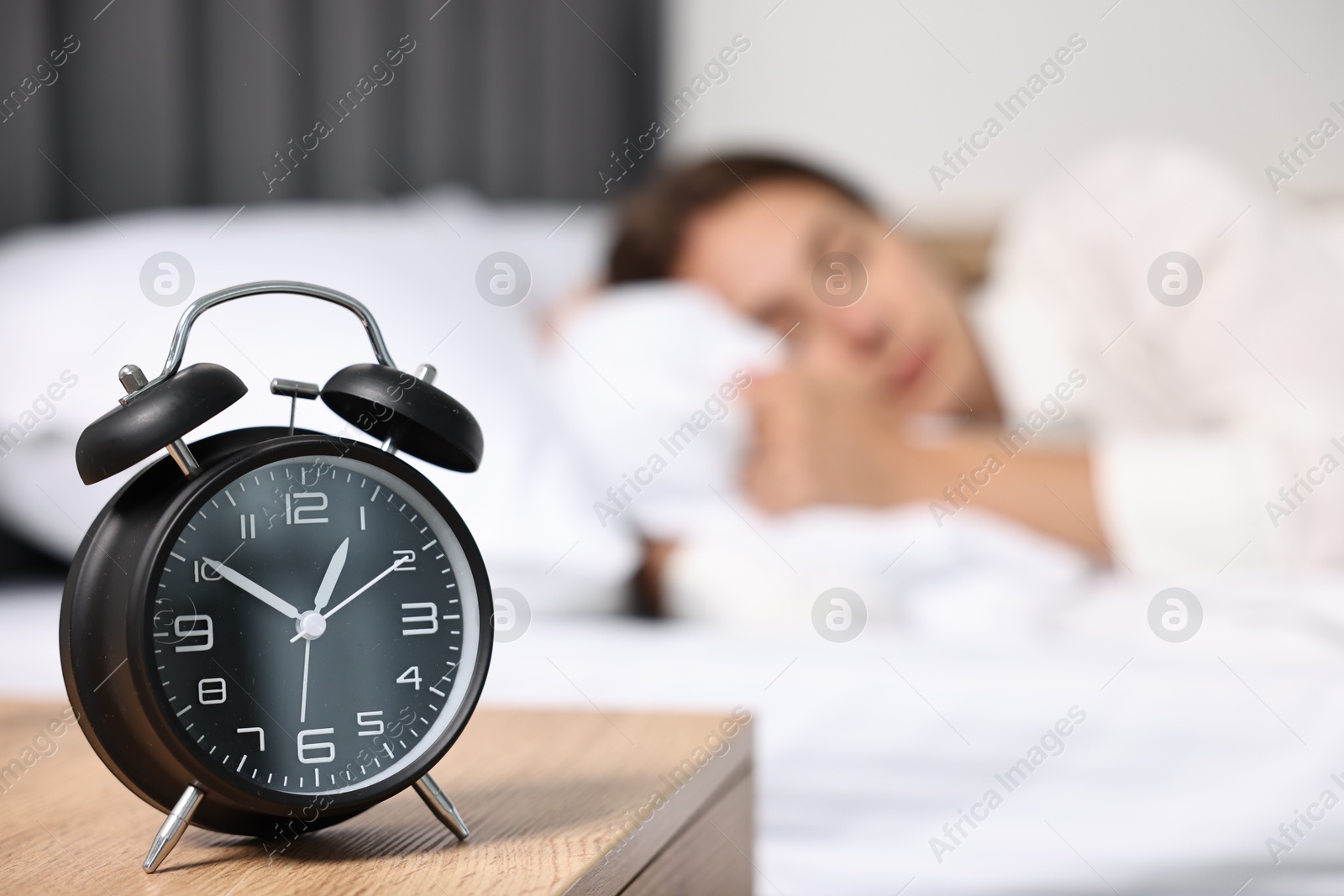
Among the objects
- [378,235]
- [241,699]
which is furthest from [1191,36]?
[241,699]

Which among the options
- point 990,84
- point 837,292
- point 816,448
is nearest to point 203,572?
point 816,448

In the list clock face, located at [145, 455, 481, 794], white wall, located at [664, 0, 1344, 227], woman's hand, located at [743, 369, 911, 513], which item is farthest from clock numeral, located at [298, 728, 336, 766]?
white wall, located at [664, 0, 1344, 227]

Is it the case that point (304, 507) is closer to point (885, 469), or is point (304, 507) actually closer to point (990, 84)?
point (885, 469)

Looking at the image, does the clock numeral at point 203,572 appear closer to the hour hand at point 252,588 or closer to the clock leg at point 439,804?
the hour hand at point 252,588

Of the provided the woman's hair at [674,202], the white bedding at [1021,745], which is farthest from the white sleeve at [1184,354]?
the woman's hair at [674,202]

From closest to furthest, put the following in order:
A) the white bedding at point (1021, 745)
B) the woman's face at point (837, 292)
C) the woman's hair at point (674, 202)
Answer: the white bedding at point (1021, 745), the woman's face at point (837, 292), the woman's hair at point (674, 202)

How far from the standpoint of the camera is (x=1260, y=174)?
212 cm

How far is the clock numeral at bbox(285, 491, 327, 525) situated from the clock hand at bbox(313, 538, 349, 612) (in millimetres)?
15

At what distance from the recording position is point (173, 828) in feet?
1.43

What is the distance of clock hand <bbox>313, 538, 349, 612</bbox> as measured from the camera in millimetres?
466

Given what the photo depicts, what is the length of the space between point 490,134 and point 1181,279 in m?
1.20

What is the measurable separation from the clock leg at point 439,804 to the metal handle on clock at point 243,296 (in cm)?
18

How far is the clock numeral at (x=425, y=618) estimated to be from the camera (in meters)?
0.48

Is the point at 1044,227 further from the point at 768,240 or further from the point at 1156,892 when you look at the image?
the point at 1156,892
